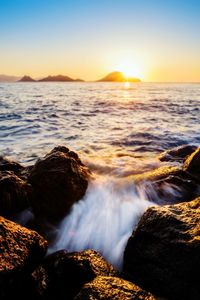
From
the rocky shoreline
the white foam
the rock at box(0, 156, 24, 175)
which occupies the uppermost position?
the rock at box(0, 156, 24, 175)

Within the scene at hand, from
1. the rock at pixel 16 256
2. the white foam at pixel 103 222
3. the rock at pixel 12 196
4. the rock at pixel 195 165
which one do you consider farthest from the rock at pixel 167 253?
the rock at pixel 195 165

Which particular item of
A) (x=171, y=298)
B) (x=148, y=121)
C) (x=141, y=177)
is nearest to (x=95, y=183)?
(x=141, y=177)

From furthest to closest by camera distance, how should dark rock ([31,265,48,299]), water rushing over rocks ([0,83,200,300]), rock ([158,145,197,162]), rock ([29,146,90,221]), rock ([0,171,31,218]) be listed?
rock ([158,145,197,162]) → rock ([29,146,90,221]) → rock ([0,171,31,218]) → water rushing over rocks ([0,83,200,300]) → dark rock ([31,265,48,299])

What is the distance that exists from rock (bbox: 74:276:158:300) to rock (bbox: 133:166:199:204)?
3.08 m

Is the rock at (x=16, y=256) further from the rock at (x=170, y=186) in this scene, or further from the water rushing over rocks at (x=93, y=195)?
the rock at (x=170, y=186)

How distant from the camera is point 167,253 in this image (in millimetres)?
3305

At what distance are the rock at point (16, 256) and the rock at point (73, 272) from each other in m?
0.25

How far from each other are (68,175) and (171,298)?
286 cm

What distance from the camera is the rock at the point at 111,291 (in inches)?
103

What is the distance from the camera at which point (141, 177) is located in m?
7.04

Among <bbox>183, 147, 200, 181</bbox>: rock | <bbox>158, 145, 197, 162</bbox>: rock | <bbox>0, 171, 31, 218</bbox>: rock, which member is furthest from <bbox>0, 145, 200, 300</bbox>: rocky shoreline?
<bbox>158, 145, 197, 162</bbox>: rock

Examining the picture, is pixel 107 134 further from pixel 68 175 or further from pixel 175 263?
pixel 175 263

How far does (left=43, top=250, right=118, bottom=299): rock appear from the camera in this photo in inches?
128

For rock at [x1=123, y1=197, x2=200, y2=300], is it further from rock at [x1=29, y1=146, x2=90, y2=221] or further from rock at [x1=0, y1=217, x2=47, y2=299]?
rock at [x1=29, y1=146, x2=90, y2=221]
